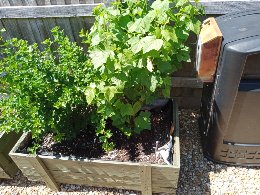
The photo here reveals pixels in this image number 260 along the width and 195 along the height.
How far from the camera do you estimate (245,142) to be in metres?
2.45

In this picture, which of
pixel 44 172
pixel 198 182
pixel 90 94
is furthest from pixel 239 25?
pixel 44 172

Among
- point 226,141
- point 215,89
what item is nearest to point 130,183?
point 226,141

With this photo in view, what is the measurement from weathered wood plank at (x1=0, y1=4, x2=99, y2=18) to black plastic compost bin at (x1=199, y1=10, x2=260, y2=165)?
4.29 ft

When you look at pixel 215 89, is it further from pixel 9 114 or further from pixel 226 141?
pixel 9 114

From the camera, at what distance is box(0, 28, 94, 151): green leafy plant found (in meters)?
2.14

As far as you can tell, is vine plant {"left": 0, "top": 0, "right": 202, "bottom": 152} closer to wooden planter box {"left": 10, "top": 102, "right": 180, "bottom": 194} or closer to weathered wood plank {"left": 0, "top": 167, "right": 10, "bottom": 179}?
wooden planter box {"left": 10, "top": 102, "right": 180, "bottom": 194}

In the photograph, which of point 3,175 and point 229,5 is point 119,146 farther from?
point 229,5

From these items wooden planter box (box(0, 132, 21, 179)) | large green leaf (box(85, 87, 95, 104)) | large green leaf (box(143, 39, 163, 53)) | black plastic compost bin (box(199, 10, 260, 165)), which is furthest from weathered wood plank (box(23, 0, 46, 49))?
black plastic compost bin (box(199, 10, 260, 165))

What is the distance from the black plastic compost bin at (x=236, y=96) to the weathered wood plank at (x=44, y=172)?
1534mm

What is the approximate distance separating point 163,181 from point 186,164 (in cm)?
59

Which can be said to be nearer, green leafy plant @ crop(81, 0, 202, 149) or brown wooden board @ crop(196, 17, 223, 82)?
Result: green leafy plant @ crop(81, 0, 202, 149)

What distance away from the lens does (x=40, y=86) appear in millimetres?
2150

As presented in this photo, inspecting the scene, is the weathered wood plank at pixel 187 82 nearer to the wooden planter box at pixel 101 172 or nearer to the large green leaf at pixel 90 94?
the wooden planter box at pixel 101 172

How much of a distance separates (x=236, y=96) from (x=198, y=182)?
108 cm
